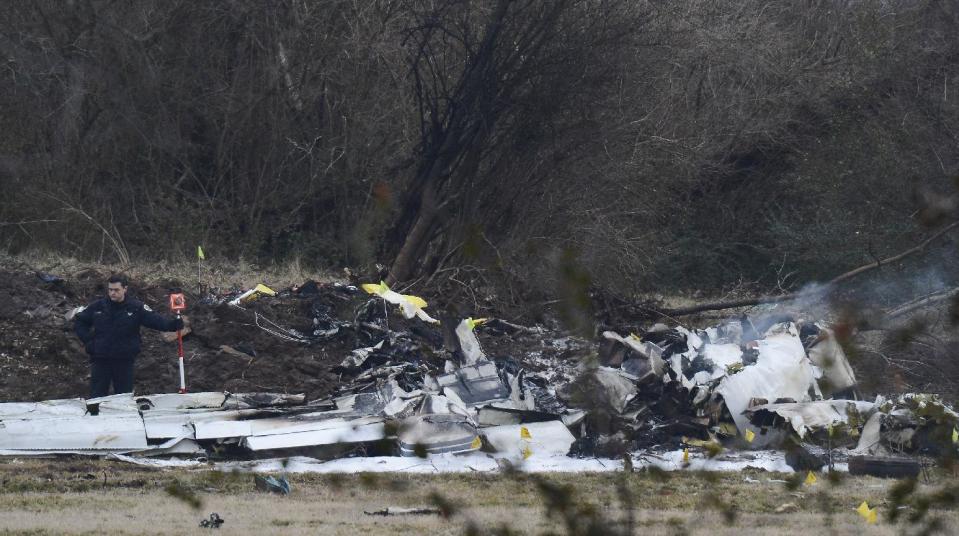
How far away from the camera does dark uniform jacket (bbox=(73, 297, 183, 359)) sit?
34.6 ft

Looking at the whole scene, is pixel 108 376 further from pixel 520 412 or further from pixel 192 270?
pixel 192 270

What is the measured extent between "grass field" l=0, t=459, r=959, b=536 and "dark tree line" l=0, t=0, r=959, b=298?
242 inches

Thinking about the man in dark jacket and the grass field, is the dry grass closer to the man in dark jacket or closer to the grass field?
the man in dark jacket

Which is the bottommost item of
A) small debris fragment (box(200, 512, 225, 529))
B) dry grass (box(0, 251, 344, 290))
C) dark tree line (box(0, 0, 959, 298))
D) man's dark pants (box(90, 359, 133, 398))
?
small debris fragment (box(200, 512, 225, 529))

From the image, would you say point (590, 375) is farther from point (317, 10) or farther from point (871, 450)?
point (317, 10)

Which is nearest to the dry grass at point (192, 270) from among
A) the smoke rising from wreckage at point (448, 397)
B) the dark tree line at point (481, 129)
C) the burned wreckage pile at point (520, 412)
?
the dark tree line at point (481, 129)

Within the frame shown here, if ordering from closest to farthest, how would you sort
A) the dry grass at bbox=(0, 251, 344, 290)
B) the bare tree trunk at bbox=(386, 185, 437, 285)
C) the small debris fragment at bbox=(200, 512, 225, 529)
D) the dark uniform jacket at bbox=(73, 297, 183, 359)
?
the small debris fragment at bbox=(200, 512, 225, 529) → the dark uniform jacket at bbox=(73, 297, 183, 359) → the dry grass at bbox=(0, 251, 344, 290) → the bare tree trunk at bbox=(386, 185, 437, 285)

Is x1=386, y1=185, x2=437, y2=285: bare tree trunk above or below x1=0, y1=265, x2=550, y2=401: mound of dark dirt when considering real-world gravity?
above

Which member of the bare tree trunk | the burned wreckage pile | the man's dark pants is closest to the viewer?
the burned wreckage pile

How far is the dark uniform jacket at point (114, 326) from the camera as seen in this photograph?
10.5m

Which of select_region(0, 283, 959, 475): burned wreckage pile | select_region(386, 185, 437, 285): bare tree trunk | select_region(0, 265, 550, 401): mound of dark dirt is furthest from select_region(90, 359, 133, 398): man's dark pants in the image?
select_region(386, 185, 437, 285): bare tree trunk

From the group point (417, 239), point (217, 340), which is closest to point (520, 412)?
point (217, 340)

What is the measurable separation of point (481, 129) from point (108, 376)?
25.3 ft

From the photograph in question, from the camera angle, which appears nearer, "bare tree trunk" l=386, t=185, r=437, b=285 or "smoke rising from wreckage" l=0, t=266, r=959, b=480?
"smoke rising from wreckage" l=0, t=266, r=959, b=480
